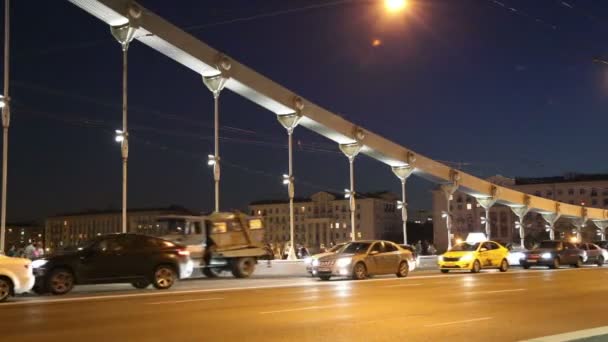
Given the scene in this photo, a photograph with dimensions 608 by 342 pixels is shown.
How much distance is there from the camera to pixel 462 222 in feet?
559

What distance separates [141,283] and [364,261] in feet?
27.4

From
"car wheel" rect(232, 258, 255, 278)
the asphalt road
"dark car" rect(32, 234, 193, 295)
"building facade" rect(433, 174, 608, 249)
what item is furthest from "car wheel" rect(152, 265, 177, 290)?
"building facade" rect(433, 174, 608, 249)

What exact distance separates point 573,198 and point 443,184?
107 m

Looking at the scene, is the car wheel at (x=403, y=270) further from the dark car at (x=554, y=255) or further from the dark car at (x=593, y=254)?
the dark car at (x=593, y=254)

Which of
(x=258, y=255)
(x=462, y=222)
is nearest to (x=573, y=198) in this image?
(x=462, y=222)

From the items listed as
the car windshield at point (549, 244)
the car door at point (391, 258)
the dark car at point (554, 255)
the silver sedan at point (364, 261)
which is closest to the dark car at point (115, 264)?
the silver sedan at point (364, 261)

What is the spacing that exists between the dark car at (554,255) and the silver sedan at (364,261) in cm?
1137

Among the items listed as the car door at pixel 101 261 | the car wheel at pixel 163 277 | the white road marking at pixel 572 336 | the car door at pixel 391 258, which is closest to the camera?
the white road marking at pixel 572 336

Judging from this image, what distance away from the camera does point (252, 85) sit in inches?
1574

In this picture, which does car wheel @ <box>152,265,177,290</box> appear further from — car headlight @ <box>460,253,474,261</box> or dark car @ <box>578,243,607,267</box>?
dark car @ <box>578,243,607,267</box>

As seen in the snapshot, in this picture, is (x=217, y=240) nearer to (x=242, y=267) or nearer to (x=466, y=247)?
(x=242, y=267)

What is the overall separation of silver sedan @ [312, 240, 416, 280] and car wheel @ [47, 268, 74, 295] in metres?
9.56

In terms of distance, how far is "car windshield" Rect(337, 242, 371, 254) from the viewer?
2688 centimetres

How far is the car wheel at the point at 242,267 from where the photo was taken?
2928 cm
